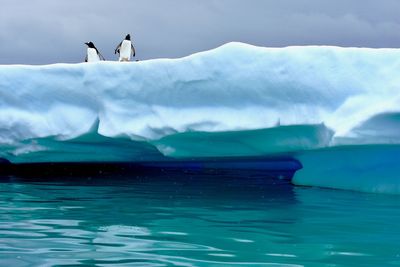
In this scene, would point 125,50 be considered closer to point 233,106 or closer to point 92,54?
point 92,54

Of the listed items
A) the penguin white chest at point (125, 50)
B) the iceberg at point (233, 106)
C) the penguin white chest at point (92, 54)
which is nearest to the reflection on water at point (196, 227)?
the iceberg at point (233, 106)

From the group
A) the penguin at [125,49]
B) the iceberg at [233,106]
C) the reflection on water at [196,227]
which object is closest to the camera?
the reflection on water at [196,227]

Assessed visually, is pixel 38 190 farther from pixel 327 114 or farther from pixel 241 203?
pixel 327 114

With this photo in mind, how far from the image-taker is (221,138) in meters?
7.79

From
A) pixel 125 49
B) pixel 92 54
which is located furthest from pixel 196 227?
A: pixel 125 49

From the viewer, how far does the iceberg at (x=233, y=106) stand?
6.73 meters

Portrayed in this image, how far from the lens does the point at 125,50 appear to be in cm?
1494

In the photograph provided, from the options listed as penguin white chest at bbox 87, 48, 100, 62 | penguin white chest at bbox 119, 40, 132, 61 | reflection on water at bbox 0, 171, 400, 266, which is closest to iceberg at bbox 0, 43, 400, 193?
reflection on water at bbox 0, 171, 400, 266

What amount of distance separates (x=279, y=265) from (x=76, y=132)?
218 inches

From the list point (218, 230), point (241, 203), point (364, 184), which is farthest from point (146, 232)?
point (364, 184)

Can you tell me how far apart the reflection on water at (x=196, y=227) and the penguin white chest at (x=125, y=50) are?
7415mm

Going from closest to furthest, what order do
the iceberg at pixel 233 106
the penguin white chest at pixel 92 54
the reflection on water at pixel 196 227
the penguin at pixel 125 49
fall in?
1. the reflection on water at pixel 196 227
2. the iceberg at pixel 233 106
3. the penguin white chest at pixel 92 54
4. the penguin at pixel 125 49

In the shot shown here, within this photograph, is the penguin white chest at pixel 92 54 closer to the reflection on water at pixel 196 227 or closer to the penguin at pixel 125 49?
the penguin at pixel 125 49

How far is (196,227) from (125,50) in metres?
10.8
